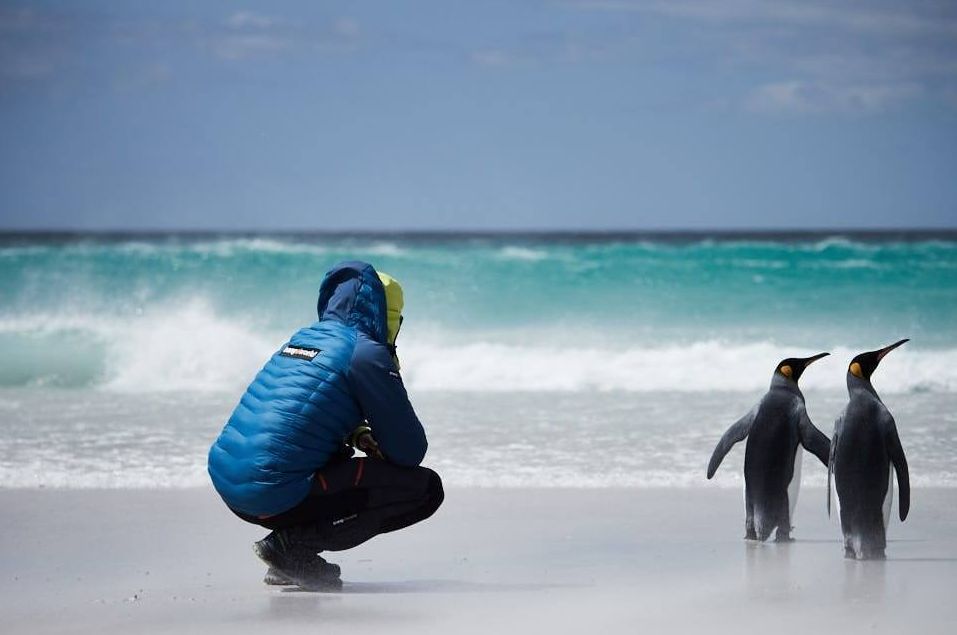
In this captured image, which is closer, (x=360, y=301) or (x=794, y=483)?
(x=360, y=301)

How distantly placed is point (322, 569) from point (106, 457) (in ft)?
10.1

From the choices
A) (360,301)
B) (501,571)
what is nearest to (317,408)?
(360,301)

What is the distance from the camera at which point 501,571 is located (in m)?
4.04

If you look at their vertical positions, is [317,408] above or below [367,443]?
above

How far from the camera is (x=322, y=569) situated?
148 inches

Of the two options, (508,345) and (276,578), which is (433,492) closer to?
(276,578)

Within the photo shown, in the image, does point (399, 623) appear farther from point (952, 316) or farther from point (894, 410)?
point (952, 316)

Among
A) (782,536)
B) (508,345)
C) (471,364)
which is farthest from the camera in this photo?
(508,345)

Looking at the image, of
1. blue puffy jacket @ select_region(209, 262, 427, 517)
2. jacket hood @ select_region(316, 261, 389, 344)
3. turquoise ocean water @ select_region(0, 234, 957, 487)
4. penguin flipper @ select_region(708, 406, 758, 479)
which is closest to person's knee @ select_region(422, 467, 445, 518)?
blue puffy jacket @ select_region(209, 262, 427, 517)

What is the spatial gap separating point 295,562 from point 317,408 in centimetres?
51

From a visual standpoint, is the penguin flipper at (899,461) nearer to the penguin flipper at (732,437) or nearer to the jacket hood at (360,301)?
the penguin flipper at (732,437)

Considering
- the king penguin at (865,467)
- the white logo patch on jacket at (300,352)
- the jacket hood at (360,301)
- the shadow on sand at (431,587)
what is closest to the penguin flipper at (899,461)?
the king penguin at (865,467)

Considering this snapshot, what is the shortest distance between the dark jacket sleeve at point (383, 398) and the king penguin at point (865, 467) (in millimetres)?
1499

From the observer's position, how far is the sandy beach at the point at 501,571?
3420 mm
